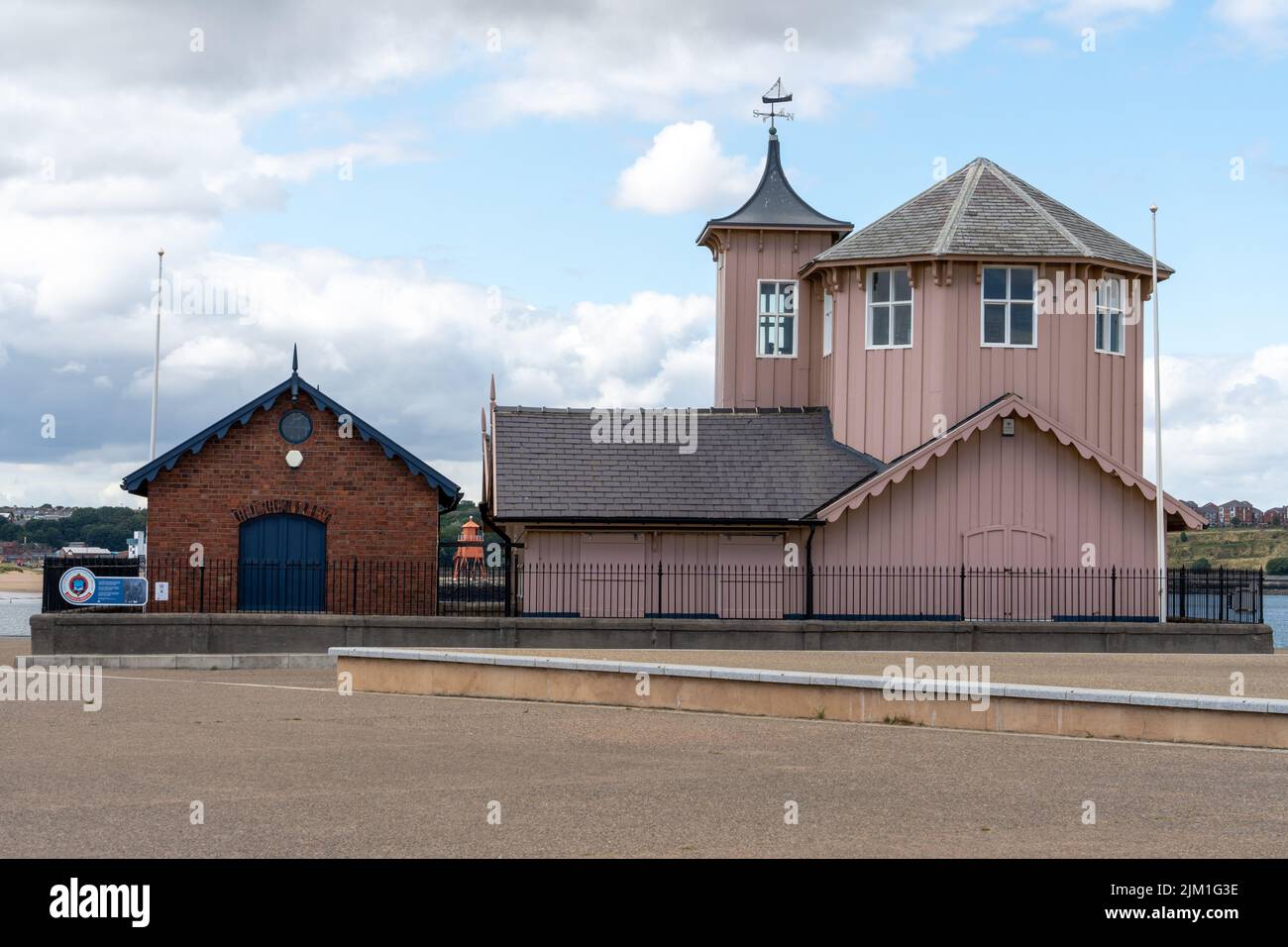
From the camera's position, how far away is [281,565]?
3055cm

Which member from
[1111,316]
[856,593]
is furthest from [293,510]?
[1111,316]

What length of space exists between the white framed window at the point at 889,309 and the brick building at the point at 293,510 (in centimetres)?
908

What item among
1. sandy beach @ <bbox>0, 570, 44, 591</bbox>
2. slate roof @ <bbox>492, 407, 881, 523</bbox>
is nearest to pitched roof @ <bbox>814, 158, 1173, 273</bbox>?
slate roof @ <bbox>492, 407, 881, 523</bbox>

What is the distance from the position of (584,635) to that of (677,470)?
629 centimetres

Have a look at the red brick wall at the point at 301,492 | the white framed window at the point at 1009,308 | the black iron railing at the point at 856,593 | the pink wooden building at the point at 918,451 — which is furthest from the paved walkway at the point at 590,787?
the white framed window at the point at 1009,308

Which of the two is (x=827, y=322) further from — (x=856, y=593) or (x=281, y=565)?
(x=281, y=565)

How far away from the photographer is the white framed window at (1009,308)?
32438 mm

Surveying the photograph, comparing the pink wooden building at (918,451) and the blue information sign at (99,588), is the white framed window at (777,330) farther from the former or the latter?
the blue information sign at (99,588)

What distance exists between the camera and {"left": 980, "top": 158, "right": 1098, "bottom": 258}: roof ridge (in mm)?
32281

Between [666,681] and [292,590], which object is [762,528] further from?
[666,681]

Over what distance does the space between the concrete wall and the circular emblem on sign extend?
0.48m

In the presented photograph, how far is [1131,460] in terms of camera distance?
33.5 meters

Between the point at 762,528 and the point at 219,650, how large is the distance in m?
10.7
